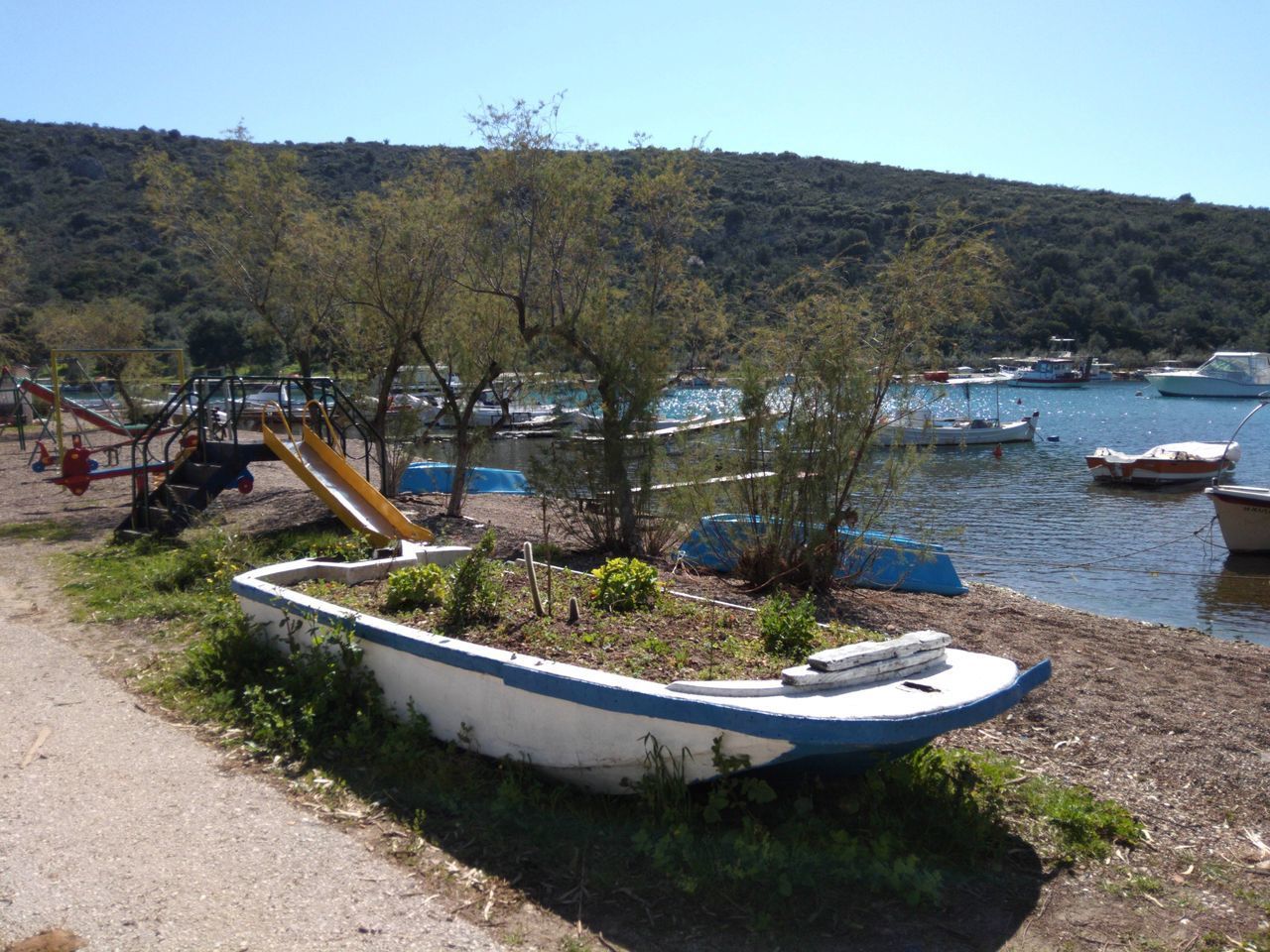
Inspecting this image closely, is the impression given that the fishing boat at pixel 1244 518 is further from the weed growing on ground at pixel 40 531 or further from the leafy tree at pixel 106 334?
the leafy tree at pixel 106 334

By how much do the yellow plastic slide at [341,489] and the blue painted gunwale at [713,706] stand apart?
4.53 meters

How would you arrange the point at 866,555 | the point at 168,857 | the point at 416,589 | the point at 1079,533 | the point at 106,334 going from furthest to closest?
the point at 106,334, the point at 1079,533, the point at 866,555, the point at 416,589, the point at 168,857

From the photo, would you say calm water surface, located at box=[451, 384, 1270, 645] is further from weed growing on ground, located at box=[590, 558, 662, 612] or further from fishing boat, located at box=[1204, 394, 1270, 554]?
weed growing on ground, located at box=[590, 558, 662, 612]

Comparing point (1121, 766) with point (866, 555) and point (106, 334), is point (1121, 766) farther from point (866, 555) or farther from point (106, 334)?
point (106, 334)

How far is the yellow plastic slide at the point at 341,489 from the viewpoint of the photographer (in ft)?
32.3

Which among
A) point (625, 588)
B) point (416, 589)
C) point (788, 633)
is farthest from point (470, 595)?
point (788, 633)

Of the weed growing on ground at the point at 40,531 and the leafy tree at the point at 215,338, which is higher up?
the leafy tree at the point at 215,338

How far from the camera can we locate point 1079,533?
65.6ft

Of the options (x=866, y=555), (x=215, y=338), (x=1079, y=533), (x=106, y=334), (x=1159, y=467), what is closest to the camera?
(x=866, y=555)

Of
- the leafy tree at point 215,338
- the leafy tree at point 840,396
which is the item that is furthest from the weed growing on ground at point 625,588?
the leafy tree at point 215,338

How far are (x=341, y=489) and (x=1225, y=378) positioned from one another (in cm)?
6244

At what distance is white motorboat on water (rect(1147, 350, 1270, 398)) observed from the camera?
57.4 m

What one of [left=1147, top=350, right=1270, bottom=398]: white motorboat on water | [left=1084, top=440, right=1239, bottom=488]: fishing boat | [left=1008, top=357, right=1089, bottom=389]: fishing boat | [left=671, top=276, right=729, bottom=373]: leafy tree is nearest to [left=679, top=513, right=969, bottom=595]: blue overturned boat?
[left=671, top=276, right=729, bottom=373]: leafy tree

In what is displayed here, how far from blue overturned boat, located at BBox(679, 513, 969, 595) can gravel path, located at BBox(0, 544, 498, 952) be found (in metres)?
5.67
